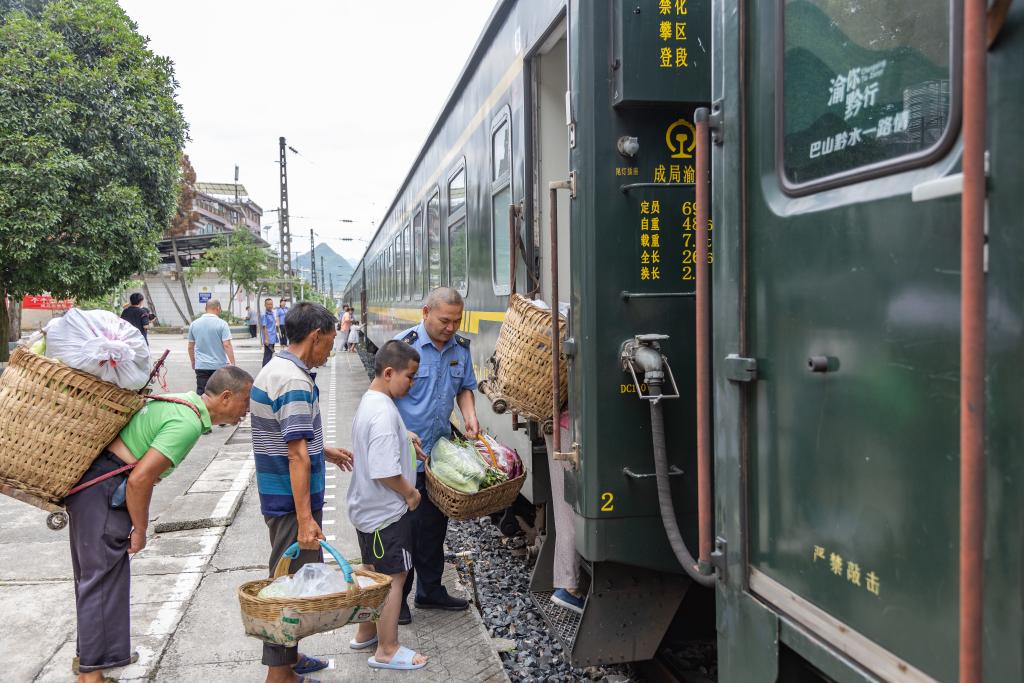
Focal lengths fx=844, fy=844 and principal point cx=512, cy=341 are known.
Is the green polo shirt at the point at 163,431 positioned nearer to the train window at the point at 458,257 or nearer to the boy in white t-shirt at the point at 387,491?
the boy in white t-shirt at the point at 387,491

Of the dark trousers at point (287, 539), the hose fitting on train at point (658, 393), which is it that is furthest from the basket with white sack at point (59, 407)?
the hose fitting on train at point (658, 393)

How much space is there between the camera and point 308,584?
122 inches

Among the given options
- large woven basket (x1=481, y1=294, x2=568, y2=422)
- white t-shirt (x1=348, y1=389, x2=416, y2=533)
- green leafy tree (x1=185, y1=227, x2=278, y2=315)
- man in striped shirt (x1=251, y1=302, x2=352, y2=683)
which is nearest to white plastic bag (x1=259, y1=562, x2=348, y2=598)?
man in striped shirt (x1=251, y1=302, x2=352, y2=683)

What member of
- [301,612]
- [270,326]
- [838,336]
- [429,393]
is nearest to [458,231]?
[429,393]

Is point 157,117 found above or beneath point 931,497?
above

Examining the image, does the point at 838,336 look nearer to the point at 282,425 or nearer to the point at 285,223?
the point at 282,425

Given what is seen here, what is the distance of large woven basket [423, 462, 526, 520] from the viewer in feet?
13.5

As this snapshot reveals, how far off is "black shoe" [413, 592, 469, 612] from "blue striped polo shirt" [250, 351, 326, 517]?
51.5 inches

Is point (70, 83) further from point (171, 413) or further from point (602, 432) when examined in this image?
point (602, 432)

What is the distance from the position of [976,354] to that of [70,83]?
14959mm

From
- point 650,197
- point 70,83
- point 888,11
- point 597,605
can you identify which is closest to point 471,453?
point 597,605

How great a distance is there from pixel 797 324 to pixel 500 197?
3241 millimetres

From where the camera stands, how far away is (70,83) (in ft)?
43.9

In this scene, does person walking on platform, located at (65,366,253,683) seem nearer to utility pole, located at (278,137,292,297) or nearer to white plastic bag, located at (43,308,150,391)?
white plastic bag, located at (43,308,150,391)
